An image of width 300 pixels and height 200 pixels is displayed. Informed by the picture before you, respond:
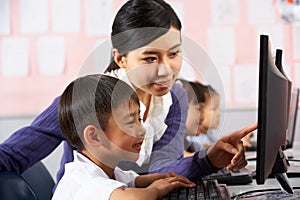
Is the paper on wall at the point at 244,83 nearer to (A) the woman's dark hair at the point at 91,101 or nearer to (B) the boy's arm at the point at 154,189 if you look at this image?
(B) the boy's arm at the point at 154,189

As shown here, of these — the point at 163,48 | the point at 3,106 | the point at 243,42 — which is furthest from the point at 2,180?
the point at 243,42

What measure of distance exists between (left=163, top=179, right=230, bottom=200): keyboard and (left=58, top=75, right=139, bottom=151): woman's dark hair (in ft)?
0.67

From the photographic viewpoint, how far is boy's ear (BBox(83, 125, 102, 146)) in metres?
1.13

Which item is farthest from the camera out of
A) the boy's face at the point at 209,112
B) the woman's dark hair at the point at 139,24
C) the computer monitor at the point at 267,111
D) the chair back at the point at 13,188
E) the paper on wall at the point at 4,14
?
the paper on wall at the point at 4,14

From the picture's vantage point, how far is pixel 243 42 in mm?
3209

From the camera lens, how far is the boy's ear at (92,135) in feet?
3.70

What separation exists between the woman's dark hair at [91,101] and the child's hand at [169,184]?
6.5 inches

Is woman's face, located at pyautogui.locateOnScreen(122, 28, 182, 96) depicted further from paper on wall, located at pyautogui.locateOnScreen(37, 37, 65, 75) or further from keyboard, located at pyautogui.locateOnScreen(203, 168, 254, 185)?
paper on wall, located at pyautogui.locateOnScreen(37, 37, 65, 75)

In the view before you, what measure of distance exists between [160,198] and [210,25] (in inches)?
86.1

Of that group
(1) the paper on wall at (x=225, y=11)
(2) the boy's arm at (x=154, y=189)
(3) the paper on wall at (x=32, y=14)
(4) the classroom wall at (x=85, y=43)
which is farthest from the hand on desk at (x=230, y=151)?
(3) the paper on wall at (x=32, y=14)

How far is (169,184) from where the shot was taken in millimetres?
1187

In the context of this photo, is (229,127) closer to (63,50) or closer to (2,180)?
(63,50)

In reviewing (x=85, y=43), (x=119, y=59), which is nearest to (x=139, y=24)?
(x=119, y=59)

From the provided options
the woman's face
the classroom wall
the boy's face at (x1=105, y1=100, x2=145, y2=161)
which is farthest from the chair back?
the classroom wall
